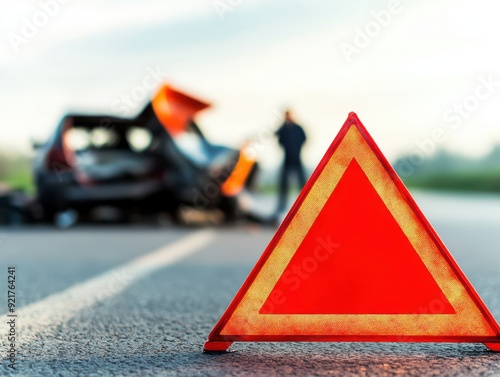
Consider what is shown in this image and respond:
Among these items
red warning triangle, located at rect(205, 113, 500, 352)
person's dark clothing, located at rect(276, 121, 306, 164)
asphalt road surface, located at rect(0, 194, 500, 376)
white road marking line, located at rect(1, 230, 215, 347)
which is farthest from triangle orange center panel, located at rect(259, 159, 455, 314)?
person's dark clothing, located at rect(276, 121, 306, 164)

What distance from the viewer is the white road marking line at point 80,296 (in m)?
4.35

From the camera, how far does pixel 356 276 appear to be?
3.66 meters

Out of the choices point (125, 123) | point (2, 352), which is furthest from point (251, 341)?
point (125, 123)

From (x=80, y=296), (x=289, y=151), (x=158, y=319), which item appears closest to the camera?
(x=158, y=319)

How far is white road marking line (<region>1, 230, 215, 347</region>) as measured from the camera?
4348 mm

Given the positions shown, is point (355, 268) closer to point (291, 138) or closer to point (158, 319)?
point (158, 319)

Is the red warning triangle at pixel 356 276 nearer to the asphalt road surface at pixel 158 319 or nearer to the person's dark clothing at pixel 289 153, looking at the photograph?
the asphalt road surface at pixel 158 319

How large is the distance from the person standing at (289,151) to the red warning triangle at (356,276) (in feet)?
31.3

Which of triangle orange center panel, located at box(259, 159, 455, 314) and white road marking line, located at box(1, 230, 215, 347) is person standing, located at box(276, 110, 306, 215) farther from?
triangle orange center panel, located at box(259, 159, 455, 314)

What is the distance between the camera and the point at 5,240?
421 inches

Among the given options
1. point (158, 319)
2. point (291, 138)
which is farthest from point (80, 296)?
point (291, 138)

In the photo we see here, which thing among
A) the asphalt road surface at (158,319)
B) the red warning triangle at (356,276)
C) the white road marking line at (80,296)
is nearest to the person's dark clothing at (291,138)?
Answer: the asphalt road surface at (158,319)

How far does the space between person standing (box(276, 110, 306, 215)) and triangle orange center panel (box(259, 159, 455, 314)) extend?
31.4 ft

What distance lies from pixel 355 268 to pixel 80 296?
2.47 metres
